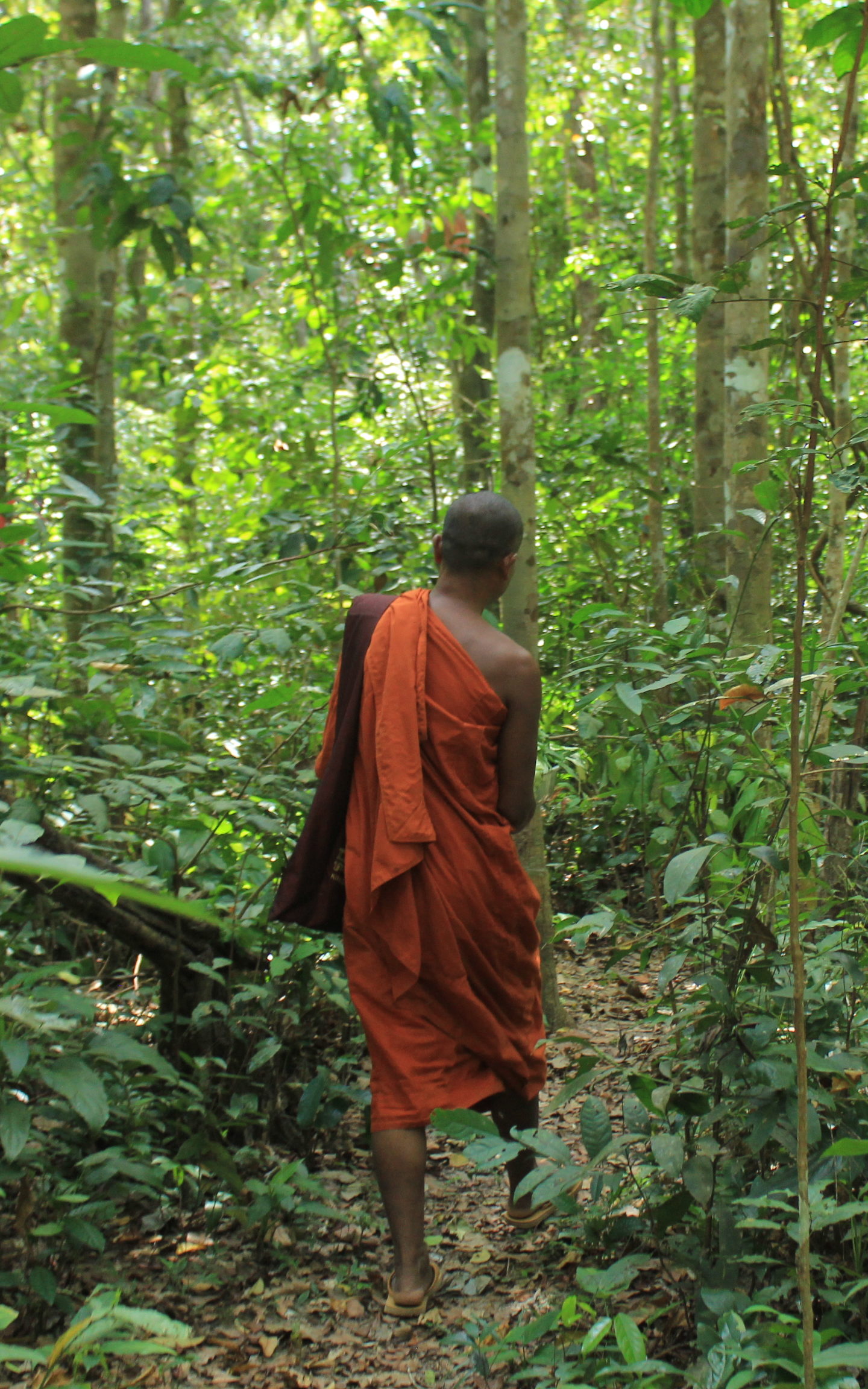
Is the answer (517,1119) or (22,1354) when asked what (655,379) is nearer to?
(517,1119)

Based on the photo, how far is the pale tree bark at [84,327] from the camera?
16.6 feet

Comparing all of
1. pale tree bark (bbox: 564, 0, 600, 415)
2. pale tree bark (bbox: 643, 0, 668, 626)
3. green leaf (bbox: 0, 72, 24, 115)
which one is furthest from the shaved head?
pale tree bark (bbox: 564, 0, 600, 415)

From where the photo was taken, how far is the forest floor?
7.61 feet

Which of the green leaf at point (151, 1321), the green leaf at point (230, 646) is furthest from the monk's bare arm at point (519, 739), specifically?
the green leaf at point (151, 1321)

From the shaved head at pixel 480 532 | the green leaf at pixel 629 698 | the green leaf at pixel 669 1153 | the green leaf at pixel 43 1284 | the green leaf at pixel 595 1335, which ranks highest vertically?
the shaved head at pixel 480 532

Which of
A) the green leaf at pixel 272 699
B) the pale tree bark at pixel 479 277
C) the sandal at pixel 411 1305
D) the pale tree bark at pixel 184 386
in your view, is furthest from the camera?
the pale tree bark at pixel 479 277

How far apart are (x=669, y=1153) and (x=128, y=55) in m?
2.04

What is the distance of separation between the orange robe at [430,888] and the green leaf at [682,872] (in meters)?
0.57

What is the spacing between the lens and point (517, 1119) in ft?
9.66

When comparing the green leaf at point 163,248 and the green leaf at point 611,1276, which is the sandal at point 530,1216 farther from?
the green leaf at point 163,248

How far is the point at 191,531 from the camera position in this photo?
6727 mm

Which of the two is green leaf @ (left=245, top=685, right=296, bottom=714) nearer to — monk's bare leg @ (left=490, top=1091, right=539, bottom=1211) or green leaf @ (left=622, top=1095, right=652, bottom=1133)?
monk's bare leg @ (left=490, top=1091, right=539, bottom=1211)

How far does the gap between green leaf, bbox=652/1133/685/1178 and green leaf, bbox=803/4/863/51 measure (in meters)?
1.95

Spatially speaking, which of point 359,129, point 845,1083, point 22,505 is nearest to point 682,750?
point 845,1083
